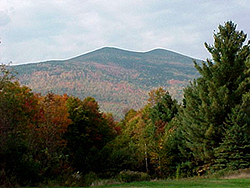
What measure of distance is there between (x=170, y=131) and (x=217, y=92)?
821 centimetres

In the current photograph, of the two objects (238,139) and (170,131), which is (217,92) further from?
(170,131)

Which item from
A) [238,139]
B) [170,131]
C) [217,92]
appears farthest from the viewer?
[170,131]

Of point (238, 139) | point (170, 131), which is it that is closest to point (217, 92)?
point (238, 139)

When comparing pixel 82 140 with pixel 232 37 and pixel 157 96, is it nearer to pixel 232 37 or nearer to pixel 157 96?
pixel 157 96

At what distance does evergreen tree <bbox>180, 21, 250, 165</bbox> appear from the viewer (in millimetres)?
28656

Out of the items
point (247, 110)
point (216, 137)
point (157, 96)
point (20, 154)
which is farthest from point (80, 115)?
point (20, 154)

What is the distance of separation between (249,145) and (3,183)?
20.0 meters

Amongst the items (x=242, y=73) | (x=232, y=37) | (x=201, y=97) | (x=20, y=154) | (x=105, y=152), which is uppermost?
(x=232, y=37)

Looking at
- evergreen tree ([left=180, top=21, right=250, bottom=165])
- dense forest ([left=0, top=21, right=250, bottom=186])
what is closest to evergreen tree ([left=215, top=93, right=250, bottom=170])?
dense forest ([left=0, top=21, right=250, bottom=186])

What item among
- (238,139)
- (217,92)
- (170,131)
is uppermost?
(217,92)

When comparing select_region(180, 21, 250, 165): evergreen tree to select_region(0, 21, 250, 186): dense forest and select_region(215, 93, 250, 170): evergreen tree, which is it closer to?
select_region(0, 21, 250, 186): dense forest

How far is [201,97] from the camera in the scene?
3000cm

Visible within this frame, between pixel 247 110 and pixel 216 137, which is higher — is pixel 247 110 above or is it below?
above

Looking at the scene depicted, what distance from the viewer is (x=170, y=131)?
35094 mm
